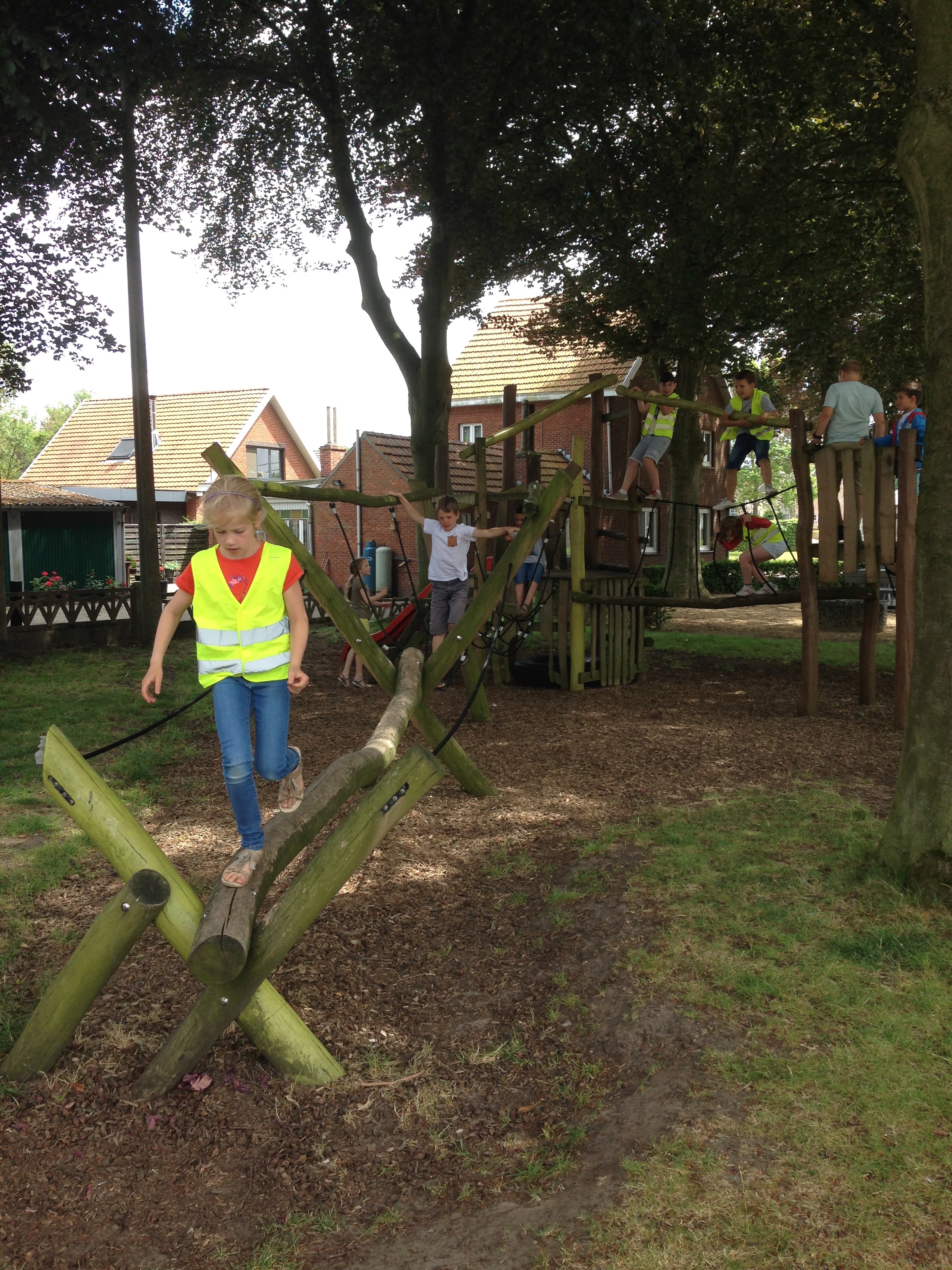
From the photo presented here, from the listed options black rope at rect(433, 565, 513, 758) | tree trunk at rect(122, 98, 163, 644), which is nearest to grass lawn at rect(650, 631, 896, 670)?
black rope at rect(433, 565, 513, 758)

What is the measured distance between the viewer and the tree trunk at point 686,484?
75.4ft

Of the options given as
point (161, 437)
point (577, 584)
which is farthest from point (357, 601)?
point (161, 437)

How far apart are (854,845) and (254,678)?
4.01m

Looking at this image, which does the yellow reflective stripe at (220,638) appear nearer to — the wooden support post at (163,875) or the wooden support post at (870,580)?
the wooden support post at (163,875)

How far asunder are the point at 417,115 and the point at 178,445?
1022 inches

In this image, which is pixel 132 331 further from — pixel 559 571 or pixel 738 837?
pixel 738 837

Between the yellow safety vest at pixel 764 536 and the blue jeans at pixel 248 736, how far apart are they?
813 centimetres

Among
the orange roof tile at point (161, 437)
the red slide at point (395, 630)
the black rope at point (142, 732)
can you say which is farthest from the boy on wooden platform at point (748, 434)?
the orange roof tile at point (161, 437)

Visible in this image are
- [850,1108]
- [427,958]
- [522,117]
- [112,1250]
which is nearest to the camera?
[112,1250]

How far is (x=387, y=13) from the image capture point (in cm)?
1239

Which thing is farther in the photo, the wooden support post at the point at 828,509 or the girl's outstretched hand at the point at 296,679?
the wooden support post at the point at 828,509

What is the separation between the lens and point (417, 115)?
47.5 ft

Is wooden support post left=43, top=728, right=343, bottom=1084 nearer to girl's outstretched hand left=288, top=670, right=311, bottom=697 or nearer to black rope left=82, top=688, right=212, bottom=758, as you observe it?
black rope left=82, top=688, right=212, bottom=758

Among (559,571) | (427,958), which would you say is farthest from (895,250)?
(427,958)
